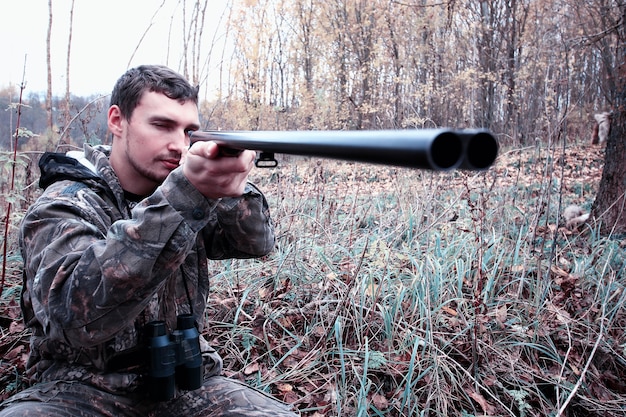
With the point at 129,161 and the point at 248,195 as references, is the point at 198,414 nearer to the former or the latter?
the point at 248,195

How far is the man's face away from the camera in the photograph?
214 centimetres

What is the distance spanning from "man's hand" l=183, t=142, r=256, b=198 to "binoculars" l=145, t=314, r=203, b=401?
0.75 meters

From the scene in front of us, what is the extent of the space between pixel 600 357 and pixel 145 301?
320 cm

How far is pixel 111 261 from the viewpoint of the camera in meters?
1.49

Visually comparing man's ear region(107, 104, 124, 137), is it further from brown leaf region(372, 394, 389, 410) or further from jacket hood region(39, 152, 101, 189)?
brown leaf region(372, 394, 389, 410)

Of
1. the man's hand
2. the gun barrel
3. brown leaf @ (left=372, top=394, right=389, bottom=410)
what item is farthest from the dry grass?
the gun barrel

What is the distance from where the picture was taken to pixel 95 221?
188cm

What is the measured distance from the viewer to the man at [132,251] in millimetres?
1520

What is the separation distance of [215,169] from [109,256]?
1.47 feet

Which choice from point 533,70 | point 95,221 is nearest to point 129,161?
point 95,221

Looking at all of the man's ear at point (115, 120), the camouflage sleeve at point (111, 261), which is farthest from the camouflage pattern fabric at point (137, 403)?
the man's ear at point (115, 120)

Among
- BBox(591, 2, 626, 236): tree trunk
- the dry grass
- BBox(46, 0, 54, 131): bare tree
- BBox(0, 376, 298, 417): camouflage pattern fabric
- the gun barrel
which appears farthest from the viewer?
BBox(591, 2, 626, 236): tree trunk

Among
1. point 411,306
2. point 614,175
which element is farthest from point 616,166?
point 411,306

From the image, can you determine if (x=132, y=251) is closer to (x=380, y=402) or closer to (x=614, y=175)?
(x=380, y=402)
